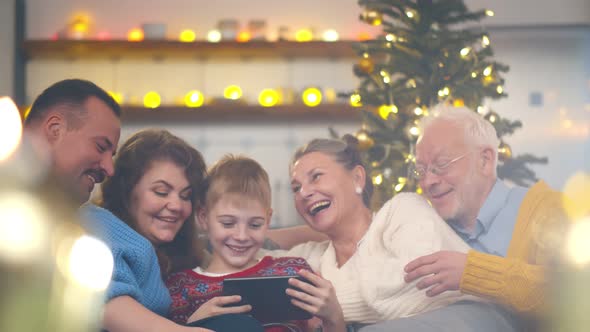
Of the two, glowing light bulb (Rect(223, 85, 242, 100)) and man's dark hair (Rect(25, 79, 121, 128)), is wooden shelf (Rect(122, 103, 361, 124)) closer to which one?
glowing light bulb (Rect(223, 85, 242, 100))

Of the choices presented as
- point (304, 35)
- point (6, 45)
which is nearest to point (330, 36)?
point (304, 35)

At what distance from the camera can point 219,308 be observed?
132cm

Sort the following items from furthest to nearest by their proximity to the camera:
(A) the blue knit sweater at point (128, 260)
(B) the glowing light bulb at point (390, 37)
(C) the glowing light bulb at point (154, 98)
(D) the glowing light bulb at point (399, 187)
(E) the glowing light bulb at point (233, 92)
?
(C) the glowing light bulb at point (154, 98)
(E) the glowing light bulb at point (233, 92)
(B) the glowing light bulb at point (390, 37)
(D) the glowing light bulb at point (399, 187)
(A) the blue knit sweater at point (128, 260)

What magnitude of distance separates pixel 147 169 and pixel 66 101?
20 centimetres

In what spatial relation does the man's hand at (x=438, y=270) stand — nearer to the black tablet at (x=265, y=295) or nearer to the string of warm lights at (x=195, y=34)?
the black tablet at (x=265, y=295)

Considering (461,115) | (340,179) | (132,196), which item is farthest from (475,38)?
(132,196)

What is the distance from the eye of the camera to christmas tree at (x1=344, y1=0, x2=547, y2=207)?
6.80 feet

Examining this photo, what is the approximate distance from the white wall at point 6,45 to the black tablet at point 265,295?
4.81 ft

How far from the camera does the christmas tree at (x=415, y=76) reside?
2.07 meters

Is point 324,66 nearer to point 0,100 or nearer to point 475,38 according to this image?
point 475,38

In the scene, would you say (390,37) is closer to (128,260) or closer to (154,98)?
(154,98)

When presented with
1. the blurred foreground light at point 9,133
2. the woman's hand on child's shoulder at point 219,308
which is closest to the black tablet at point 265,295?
the woman's hand on child's shoulder at point 219,308

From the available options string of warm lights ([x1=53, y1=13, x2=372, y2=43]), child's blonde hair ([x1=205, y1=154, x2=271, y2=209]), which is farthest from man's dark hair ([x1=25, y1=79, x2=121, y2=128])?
string of warm lights ([x1=53, y1=13, x2=372, y2=43])

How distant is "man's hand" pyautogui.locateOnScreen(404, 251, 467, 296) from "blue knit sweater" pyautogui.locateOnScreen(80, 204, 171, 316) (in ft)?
1.53
